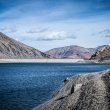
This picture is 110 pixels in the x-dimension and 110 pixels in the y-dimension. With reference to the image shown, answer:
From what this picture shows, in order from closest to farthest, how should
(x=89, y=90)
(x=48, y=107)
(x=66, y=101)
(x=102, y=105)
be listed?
(x=102, y=105), (x=89, y=90), (x=66, y=101), (x=48, y=107)

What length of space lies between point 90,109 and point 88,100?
717 millimetres

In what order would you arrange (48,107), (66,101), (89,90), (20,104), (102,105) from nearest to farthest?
(102,105), (89,90), (66,101), (48,107), (20,104)

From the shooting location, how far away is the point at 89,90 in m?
16.7

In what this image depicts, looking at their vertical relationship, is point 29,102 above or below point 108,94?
below

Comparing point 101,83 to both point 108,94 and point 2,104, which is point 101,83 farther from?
point 2,104

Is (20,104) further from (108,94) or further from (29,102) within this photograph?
(108,94)

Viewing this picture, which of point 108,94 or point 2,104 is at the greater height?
point 108,94

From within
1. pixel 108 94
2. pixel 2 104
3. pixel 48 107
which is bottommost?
pixel 2 104

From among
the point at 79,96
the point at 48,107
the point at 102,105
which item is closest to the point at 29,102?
the point at 48,107

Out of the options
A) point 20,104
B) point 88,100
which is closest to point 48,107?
point 88,100

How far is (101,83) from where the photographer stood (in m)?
16.7

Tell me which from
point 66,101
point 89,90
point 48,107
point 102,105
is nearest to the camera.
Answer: point 102,105

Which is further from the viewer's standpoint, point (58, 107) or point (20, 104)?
point (20, 104)

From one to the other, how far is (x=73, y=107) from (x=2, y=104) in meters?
22.8
